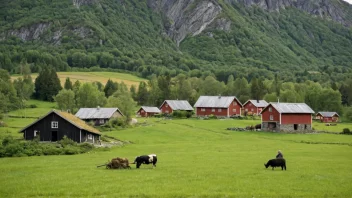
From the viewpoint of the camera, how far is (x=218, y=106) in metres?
Answer: 134

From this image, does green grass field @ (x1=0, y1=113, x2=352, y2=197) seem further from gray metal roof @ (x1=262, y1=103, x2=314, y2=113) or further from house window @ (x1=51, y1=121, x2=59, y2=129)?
gray metal roof @ (x1=262, y1=103, x2=314, y2=113)

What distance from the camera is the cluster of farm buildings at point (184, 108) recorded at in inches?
2726

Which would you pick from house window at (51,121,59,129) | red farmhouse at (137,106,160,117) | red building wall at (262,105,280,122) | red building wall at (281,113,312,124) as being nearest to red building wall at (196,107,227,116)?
red farmhouse at (137,106,160,117)

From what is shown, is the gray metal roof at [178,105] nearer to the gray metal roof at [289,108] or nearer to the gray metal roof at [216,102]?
the gray metal roof at [216,102]

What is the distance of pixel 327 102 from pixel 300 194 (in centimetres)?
13084

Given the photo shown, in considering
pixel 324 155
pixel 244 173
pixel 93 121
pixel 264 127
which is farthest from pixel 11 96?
pixel 244 173

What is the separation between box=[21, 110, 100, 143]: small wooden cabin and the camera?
68.8 m

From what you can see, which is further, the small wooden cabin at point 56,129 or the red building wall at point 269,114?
the red building wall at point 269,114

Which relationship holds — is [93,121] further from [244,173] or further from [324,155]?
[244,173]

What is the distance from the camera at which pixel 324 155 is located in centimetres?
5194

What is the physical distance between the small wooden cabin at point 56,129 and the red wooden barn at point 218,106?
68475 millimetres

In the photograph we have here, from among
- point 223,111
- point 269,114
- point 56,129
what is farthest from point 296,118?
point 56,129

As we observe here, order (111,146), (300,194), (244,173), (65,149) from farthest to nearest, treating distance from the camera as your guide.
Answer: (111,146) < (65,149) < (244,173) < (300,194)

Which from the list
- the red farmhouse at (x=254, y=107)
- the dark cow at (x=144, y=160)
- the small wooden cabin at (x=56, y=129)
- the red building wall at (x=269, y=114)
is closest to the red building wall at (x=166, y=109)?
the red farmhouse at (x=254, y=107)
